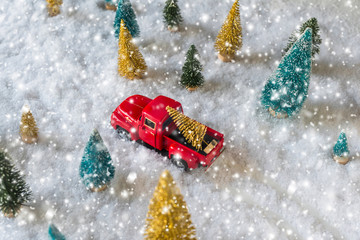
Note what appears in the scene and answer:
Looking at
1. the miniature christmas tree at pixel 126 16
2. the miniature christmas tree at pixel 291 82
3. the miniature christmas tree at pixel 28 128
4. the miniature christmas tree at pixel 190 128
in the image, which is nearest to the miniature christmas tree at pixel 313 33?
the miniature christmas tree at pixel 291 82

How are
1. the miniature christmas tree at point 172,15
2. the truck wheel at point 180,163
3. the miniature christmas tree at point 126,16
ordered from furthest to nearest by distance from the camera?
the miniature christmas tree at point 172,15 → the miniature christmas tree at point 126,16 → the truck wheel at point 180,163

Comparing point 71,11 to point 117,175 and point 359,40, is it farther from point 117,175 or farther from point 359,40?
point 359,40

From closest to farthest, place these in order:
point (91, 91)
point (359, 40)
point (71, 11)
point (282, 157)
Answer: point (282, 157), point (91, 91), point (359, 40), point (71, 11)

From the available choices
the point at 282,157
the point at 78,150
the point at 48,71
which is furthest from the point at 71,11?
the point at 282,157

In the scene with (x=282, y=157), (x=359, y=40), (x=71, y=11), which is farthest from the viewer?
(x=71, y=11)

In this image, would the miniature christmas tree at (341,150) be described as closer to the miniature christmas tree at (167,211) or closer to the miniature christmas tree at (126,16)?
the miniature christmas tree at (167,211)

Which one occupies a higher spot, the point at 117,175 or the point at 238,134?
the point at 238,134
